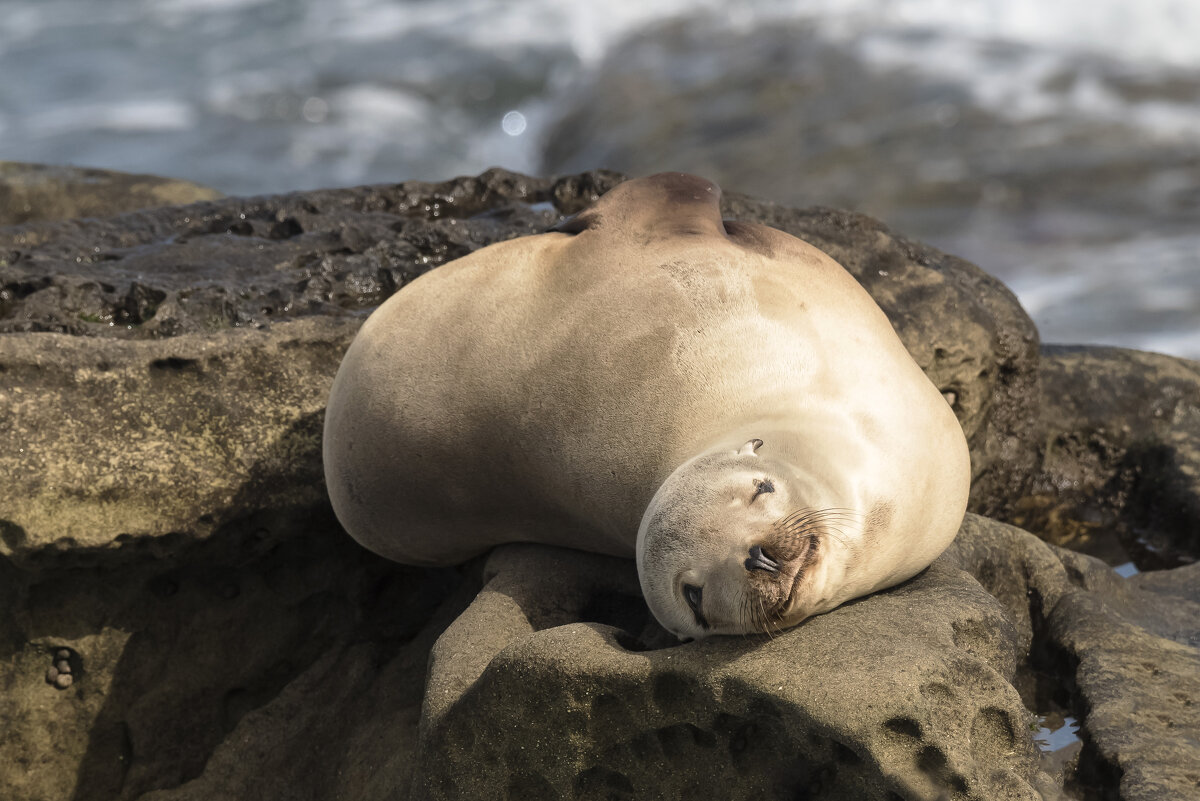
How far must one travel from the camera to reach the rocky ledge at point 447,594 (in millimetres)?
2926

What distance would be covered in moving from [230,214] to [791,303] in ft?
11.6

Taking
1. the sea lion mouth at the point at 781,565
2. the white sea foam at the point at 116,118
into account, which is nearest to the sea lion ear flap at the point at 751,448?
the sea lion mouth at the point at 781,565

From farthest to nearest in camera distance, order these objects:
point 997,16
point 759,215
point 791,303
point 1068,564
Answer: point 997,16 < point 759,215 < point 1068,564 < point 791,303

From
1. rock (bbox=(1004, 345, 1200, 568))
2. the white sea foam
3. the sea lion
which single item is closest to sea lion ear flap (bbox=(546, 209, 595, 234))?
the sea lion

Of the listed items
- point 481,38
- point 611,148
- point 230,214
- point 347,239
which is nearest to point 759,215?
point 347,239

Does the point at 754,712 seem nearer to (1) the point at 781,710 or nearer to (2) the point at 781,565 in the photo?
(1) the point at 781,710

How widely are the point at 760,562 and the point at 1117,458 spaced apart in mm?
3818

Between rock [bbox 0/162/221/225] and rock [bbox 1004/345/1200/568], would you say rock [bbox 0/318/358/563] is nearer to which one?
rock [bbox 1004/345/1200/568]

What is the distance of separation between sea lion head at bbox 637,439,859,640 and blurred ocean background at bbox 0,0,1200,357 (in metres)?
7.97

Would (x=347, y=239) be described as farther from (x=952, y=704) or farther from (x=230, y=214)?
(x=952, y=704)

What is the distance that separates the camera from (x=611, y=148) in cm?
1584

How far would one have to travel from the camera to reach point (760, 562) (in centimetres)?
274

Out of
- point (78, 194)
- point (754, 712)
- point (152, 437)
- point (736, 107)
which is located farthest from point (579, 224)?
point (736, 107)

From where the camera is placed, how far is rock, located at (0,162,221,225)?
26.2 ft
